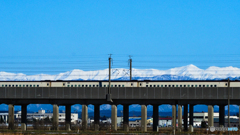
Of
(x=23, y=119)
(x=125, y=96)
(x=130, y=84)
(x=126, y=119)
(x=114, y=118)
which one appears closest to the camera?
(x=125, y=96)

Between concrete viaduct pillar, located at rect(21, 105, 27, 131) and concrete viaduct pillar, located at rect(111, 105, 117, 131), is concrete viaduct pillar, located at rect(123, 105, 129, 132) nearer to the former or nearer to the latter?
concrete viaduct pillar, located at rect(111, 105, 117, 131)

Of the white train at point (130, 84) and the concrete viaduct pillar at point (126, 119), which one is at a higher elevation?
the white train at point (130, 84)

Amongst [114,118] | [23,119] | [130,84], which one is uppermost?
[130,84]

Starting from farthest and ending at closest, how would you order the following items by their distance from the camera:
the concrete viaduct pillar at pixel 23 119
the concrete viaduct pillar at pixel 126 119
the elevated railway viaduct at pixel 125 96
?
the concrete viaduct pillar at pixel 23 119
the concrete viaduct pillar at pixel 126 119
the elevated railway viaduct at pixel 125 96

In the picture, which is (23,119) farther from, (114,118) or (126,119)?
(126,119)

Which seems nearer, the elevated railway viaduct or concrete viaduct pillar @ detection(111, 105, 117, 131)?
the elevated railway viaduct

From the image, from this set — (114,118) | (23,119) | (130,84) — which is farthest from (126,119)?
(23,119)

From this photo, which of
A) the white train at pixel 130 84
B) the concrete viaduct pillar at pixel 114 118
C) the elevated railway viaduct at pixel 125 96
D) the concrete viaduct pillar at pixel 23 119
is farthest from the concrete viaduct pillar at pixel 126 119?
the concrete viaduct pillar at pixel 23 119

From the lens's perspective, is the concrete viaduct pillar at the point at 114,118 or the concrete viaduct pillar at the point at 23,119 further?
the concrete viaduct pillar at the point at 23,119

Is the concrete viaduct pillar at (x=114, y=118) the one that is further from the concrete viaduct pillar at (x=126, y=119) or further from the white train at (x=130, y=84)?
the white train at (x=130, y=84)

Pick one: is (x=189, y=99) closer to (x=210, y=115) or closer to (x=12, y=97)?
(x=210, y=115)

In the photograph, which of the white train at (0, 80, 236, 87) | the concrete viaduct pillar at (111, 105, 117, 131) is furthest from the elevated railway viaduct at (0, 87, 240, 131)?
the white train at (0, 80, 236, 87)

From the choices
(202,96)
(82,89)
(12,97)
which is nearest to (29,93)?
(12,97)

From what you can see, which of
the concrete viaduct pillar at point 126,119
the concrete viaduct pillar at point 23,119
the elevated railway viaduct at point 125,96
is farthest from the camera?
the concrete viaduct pillar at point 23,119
